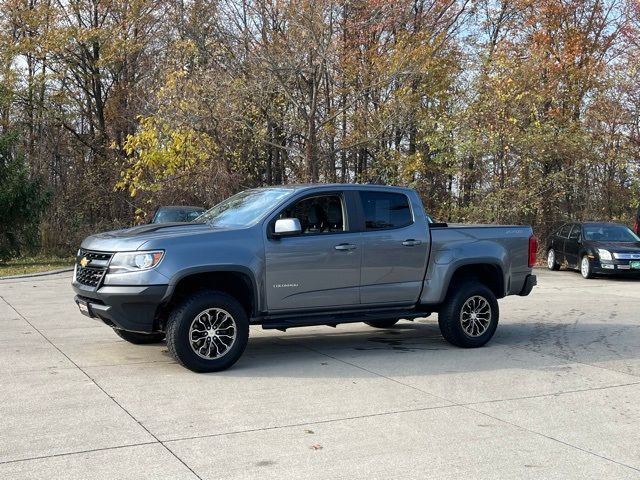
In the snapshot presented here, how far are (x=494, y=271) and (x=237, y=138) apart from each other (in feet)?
57.8

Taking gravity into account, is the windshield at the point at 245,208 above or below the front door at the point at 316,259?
above

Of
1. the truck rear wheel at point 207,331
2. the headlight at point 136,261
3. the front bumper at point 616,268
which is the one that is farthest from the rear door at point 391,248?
the front bumper at point 616,268

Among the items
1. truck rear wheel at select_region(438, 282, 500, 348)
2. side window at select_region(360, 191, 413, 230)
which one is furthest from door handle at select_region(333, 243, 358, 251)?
truck rear wheel at select_region(438, 282, 500, 348)

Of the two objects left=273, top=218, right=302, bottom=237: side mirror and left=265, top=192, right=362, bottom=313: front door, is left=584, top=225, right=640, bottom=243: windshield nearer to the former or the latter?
left=265, top=192, right=362, bottom=313: front door

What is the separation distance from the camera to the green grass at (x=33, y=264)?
63.6ft

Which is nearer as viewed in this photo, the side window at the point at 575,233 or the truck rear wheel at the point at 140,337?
the truck rear wheel at the point at 140,337

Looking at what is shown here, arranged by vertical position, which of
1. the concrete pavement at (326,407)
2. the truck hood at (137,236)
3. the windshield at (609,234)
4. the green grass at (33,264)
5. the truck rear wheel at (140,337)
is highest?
the truck hood at (137,236)

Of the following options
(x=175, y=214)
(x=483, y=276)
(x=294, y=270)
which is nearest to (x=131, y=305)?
(x=294, y=270)

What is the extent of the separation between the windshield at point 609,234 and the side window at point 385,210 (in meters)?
12.7

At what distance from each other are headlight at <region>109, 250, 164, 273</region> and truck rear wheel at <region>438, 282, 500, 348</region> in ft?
12.2

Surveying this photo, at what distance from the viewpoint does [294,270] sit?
7.93 meters

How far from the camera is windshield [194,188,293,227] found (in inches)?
322

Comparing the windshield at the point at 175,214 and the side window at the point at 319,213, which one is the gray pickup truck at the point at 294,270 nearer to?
the side window at the point at 319,213

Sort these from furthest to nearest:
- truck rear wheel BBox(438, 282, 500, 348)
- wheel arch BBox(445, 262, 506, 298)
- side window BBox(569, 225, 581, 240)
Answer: side window BBox(569, 225, 581, 240)
wheel arch BBox(445, 262, 506, 298)
truck rear wheel BBox(438, 282, 500, 348)
